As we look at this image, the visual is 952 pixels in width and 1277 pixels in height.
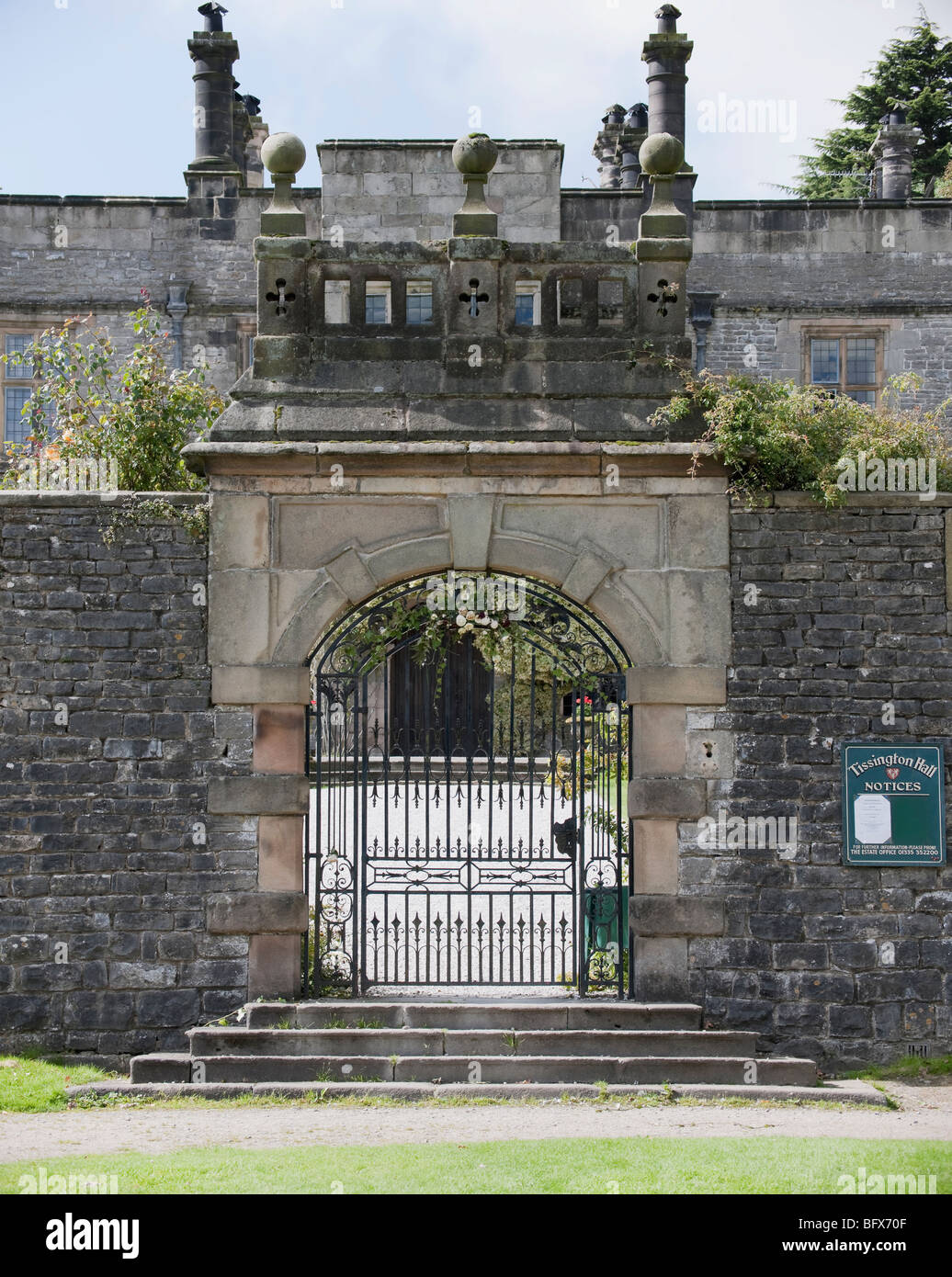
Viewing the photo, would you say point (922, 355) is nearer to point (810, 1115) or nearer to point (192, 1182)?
point (810, 1115)

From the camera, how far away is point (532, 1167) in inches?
228

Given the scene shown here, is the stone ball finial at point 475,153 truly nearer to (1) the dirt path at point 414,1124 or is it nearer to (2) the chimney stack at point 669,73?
(1) the dirt path at point 414,1124

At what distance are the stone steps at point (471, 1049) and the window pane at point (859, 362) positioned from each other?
1263 centimetres

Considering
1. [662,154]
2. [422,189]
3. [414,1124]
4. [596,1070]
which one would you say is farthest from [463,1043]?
[422,189]

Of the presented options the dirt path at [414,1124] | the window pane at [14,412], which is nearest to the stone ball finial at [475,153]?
the dirt path at [414,1124]

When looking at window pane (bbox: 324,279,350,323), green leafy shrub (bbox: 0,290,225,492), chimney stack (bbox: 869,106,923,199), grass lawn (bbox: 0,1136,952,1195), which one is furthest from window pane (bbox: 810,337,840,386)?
grass lawn (bbox: 0,1136,952,1195)

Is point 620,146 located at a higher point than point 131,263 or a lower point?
higher

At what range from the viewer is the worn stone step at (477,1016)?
7.77 m

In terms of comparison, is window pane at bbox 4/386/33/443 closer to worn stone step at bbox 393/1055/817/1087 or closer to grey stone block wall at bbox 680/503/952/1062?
grey stone block wall at bbox 680/503/952/1062

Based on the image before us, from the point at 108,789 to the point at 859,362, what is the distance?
44.7 ft

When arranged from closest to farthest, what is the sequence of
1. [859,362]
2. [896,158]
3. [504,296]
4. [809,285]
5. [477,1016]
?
[477,1016]
[504,296]
[809,285]
[859,362]
[896,158]

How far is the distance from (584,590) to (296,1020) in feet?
10.3

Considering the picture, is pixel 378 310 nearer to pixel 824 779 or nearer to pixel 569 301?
pixel 569 301

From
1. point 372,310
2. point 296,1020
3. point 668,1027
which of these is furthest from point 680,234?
point 372,310
